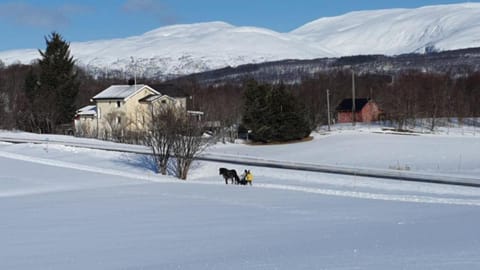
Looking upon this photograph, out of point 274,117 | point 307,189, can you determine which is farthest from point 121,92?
point 307,189

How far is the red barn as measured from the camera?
298 feet

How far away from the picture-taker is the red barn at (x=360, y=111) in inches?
3580

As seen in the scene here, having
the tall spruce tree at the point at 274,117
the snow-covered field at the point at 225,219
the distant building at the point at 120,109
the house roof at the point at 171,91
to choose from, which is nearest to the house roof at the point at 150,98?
the distant building at the point at 120,109

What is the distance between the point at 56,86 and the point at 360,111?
139 feet

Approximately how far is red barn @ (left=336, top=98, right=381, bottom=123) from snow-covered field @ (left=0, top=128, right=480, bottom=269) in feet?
164

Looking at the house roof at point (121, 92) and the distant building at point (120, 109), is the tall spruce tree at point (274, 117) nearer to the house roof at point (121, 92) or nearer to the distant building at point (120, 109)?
the distant building at point (120, 109)

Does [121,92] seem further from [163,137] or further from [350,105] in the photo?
[163,137]

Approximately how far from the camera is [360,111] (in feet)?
298

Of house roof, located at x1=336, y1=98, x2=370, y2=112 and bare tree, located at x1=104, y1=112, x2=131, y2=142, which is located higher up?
house roof, located at x1=336, y1=98, x2=370, y2=112

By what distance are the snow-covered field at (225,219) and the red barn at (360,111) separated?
50058 millimetres

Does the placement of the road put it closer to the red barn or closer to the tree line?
the tree line

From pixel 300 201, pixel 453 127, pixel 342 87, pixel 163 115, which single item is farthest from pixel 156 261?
pixel 342 87

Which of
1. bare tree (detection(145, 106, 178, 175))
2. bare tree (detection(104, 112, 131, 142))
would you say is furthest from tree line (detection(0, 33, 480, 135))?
bare tree (detection(145, 106, 178, 175))

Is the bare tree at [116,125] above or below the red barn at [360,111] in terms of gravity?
below
